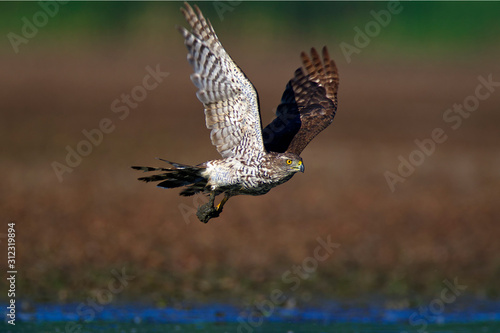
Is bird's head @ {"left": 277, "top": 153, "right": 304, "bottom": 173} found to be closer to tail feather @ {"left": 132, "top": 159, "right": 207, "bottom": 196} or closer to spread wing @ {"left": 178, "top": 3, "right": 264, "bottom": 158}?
spread wing @ {"left": 178, "top": 3, "right": 264, "bottom": 158}

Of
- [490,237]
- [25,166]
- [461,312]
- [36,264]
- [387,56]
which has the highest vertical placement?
[387,56]

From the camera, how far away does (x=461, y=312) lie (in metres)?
14.0

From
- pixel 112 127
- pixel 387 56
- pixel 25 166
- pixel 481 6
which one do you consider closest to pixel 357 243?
pixel 25 166

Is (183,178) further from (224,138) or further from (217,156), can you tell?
(217,156)

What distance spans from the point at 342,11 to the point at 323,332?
3534cm

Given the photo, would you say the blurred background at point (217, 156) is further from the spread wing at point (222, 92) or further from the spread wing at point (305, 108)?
the spread wing at point (222, 92)

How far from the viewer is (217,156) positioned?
979 inches

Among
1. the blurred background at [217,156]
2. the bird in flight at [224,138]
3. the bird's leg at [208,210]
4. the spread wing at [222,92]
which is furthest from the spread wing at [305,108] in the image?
the blurred background at [217,156]

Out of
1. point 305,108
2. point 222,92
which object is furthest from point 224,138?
point 305,108

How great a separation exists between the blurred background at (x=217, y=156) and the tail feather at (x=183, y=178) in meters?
3.33

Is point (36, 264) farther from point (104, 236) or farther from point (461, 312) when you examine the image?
point (461, 312)

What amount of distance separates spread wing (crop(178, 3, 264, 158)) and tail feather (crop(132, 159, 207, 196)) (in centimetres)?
43

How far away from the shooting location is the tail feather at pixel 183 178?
1077 cm

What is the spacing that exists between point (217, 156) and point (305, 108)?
40.1 feet
